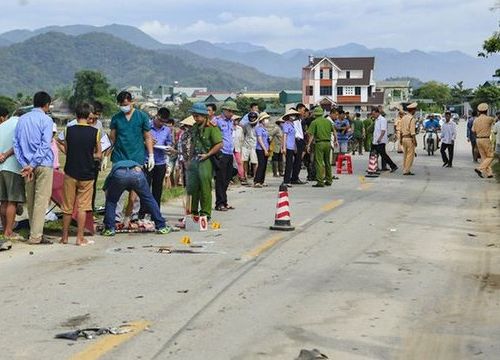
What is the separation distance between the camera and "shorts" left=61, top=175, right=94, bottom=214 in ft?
38.5

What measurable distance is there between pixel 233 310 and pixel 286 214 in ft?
17.4

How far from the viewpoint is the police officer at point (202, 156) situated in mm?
13609

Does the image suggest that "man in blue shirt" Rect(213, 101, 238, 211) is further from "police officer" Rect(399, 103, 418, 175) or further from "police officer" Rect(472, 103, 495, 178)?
"police officer" Rect(472, 103, 495, 178)

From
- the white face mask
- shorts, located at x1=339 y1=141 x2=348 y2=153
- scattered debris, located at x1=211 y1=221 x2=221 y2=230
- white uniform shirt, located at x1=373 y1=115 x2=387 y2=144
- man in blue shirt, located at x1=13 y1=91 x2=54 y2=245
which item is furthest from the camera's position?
shorts, located at x1=339 y1=141 x2=348 y2=153

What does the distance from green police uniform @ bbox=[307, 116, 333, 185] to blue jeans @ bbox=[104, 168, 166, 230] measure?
835 cm

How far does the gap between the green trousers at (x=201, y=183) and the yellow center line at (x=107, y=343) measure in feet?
20.8

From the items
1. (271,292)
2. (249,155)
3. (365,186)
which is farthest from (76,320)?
(365,186)

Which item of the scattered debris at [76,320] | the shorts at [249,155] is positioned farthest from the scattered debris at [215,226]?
the shorts at [249,155]

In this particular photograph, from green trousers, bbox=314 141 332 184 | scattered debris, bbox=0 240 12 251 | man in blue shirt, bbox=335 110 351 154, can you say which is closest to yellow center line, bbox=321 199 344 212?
green trousers, bbox=314 141 332 184

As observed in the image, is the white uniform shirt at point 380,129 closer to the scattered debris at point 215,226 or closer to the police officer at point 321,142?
the police officer at point 321,142

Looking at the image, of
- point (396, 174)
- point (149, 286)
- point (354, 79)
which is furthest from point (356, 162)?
point (354, 79)

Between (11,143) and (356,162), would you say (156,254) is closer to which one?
(11,143)

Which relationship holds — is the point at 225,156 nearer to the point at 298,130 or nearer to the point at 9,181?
the point at 298,130

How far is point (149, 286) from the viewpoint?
894cm
